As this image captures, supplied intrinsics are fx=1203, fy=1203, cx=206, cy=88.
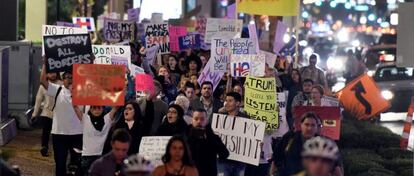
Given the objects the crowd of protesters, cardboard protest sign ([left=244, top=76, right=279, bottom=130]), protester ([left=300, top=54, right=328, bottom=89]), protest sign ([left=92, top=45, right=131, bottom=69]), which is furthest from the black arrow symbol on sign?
cardboard protest sign ([left=244, top=76, right=279, bottom=130])

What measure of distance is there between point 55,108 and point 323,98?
13.5 feet

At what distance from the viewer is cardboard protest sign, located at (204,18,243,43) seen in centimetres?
2498

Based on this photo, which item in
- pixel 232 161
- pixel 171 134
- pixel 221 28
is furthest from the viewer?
pixel 221 28

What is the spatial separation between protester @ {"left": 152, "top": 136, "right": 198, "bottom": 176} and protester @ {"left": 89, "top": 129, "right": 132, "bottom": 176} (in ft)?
A: 1.27

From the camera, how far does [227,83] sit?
1820 centimetres

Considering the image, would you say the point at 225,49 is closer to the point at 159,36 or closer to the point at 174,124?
the point at 159,36

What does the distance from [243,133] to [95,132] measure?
1783 millimetres

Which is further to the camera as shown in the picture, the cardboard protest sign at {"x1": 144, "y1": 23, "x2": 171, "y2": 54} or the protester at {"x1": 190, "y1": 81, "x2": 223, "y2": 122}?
the cardboard protest sign at {"x1": 144, "y1": 23, "x2": 171, "y2": 54}

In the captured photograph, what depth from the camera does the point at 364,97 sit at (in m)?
19.6

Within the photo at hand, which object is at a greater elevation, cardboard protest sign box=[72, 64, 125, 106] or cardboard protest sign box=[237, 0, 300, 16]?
cardboard protest sign box=[237, 0, 300, 16]

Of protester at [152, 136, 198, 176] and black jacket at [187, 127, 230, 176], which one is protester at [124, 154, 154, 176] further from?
black jacket at [187, 127, 230, 176]

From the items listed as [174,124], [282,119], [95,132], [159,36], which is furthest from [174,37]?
[174,124]

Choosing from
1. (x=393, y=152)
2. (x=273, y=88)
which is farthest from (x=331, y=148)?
(x=393, y=152)

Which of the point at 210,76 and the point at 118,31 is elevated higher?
the point at 118,31
